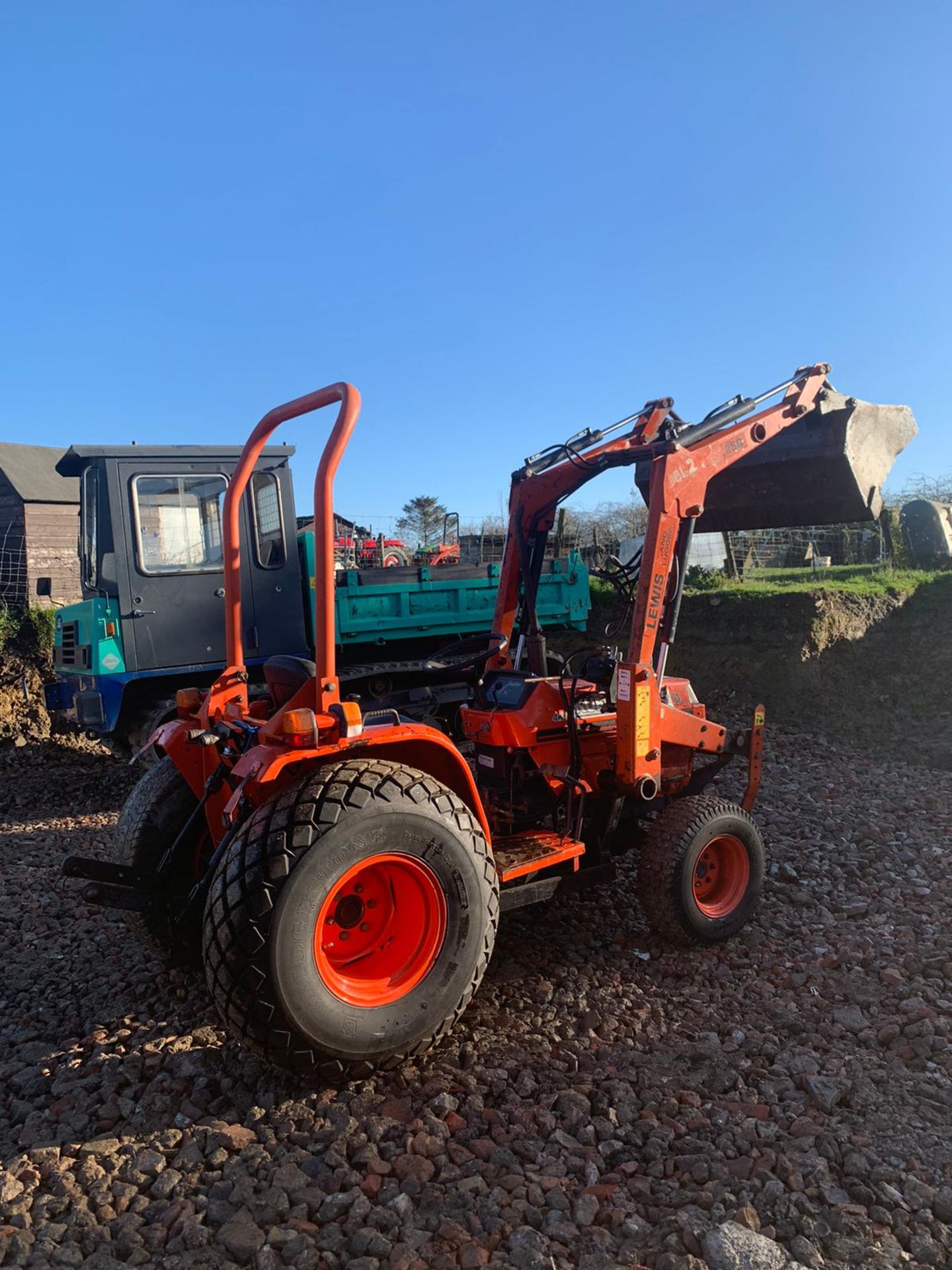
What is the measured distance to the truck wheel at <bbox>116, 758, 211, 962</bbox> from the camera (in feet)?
11.3

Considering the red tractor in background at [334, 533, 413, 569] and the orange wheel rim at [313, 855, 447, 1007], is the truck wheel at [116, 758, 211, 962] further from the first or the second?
the red tractor in background at [334, 533, 413, 569]

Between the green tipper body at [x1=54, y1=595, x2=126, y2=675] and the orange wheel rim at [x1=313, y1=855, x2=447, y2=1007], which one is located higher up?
the green tipper body at [x1=54, y1=595, x2=126, y2=675]

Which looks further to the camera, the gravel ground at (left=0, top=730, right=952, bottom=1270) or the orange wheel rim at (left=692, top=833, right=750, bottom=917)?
the orange wheel rim at (left=692, top=833, right=750, bottom=917)

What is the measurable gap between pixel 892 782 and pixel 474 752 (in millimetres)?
4162

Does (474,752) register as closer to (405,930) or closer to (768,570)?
(405,930)

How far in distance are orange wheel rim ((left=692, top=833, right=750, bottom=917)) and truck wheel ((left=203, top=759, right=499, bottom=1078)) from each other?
5.27 ft

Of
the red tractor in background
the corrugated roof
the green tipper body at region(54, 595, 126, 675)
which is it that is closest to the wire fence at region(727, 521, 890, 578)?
the red tractor in background

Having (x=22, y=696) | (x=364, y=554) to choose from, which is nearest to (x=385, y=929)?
(x=364, y=554)

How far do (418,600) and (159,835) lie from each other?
441 cm

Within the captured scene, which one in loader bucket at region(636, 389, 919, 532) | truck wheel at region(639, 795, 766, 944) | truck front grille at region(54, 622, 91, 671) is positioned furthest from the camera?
truck front grille at region(54, 622, 91, 671)

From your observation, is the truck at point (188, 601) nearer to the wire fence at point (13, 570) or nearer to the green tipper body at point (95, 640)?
the green tipper body at point (95, 640)

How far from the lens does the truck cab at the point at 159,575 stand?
673cm

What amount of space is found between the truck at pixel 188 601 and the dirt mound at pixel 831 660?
3.98 meters

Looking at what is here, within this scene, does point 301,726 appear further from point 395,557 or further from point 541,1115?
point 395,557
